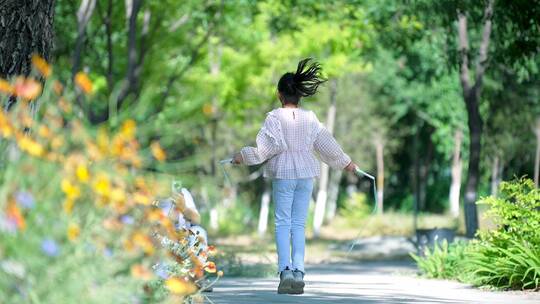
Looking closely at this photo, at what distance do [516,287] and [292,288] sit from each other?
2876 millimetres

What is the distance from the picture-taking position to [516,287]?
519 inches

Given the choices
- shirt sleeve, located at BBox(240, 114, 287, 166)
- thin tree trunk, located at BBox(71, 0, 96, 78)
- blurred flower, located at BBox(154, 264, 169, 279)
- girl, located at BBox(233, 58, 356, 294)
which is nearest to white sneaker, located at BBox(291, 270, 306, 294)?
girl, located at BBox(233, 58, 356, 294)

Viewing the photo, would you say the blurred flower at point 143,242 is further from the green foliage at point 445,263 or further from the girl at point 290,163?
the green foliage at point 445,263

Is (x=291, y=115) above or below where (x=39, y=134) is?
above

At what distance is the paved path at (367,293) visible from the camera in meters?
11.1

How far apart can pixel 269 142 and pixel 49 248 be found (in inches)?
265

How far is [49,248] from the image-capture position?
4.89 meters

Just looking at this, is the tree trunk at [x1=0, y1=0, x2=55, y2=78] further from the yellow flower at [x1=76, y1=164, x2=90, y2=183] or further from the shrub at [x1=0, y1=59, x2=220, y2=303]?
the yellow flower at [x1=76, y1=164, x2=90, y2=183]

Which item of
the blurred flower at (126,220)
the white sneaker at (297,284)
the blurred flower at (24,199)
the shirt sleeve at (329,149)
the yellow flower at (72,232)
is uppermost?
the shirt sleeve at (329,149)

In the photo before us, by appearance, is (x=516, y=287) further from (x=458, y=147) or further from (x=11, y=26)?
(x=458, y=147)

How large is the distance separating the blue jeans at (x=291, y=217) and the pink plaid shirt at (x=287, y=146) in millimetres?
94

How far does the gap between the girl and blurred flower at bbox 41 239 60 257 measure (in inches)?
252

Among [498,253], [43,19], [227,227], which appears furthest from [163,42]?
[43,19]

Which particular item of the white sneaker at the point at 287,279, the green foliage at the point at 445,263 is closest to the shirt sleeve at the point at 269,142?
the white sneaker at the point at 287,279
